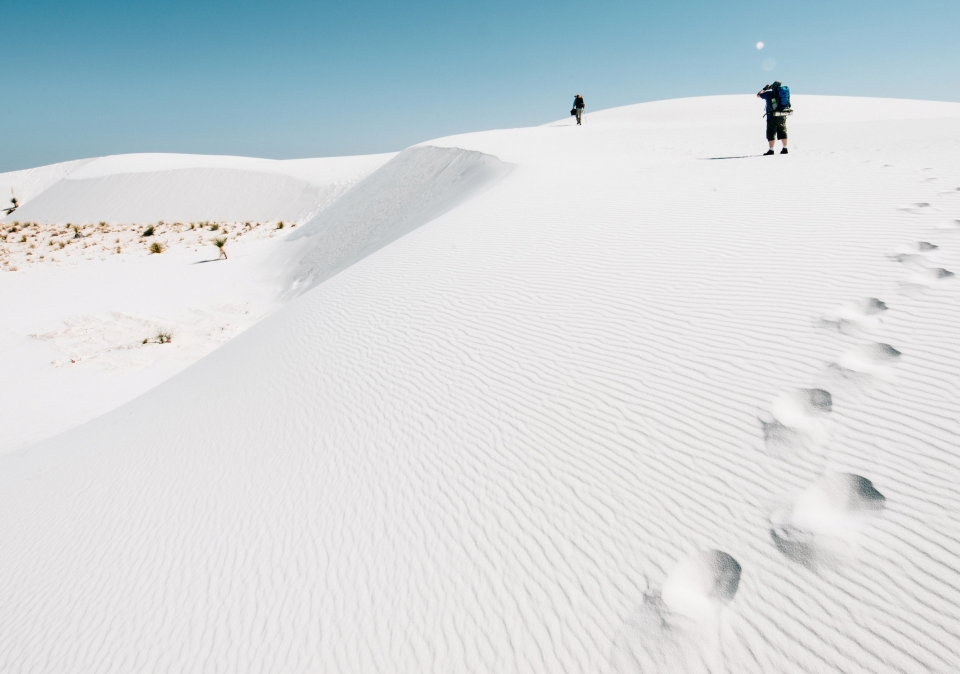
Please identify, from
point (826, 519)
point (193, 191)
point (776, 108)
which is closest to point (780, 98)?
point (776, 108)

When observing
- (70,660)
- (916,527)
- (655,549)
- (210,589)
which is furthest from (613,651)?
(70,660)

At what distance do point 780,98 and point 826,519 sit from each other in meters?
Result: 10.1

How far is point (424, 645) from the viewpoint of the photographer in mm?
1664

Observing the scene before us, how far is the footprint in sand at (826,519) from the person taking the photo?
157 centimetres

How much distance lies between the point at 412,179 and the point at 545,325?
12183 millimetres

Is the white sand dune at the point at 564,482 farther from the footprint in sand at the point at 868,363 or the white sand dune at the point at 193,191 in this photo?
the white sand dune at the point at 193,191

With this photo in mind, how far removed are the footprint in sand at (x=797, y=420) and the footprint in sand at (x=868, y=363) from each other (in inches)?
8.1

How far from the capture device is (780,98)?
30.1 feet

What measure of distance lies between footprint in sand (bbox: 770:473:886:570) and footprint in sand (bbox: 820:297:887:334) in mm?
1169

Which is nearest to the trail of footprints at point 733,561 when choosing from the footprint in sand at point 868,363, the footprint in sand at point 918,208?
the footprint in sand at point 868,363

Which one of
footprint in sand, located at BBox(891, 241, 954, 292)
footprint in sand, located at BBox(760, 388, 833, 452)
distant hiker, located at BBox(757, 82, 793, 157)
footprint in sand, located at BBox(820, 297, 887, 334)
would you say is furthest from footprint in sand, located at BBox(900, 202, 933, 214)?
distant hiker, located at BBox(757, 82, 793, 157)

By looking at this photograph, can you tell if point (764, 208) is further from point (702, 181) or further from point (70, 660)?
point (70, 660)

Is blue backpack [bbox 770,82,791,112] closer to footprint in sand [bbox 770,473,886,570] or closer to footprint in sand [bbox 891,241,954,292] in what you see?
footprint in sand [bbox 891,241,954,292]

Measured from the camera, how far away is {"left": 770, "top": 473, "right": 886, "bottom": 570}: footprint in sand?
1.57m
